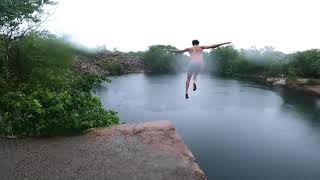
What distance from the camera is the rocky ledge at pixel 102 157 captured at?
A: 313 inches

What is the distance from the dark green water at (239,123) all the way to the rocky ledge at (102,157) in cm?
674

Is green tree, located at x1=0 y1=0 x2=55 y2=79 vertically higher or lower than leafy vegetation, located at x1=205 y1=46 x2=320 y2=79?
higher

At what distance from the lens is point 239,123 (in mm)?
27109

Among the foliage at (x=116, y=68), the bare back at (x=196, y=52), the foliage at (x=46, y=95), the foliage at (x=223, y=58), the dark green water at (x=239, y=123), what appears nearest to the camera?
the bare back at (x=196, y=52)

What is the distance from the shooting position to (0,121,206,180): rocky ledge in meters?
7.95

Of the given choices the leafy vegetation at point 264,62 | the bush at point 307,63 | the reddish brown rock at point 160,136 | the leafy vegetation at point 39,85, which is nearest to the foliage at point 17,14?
the leafy vegetation at point 39,85

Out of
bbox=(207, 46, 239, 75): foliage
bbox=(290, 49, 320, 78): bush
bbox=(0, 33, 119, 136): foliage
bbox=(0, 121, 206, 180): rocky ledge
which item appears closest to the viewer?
bbox=(0, 121, 206, 180): rocky ledge

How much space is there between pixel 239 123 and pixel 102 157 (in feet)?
64.1

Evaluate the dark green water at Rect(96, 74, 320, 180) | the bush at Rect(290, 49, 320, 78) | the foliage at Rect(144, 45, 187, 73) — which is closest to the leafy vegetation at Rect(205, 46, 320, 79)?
the bush at Rect(290, 49, 320, 78)

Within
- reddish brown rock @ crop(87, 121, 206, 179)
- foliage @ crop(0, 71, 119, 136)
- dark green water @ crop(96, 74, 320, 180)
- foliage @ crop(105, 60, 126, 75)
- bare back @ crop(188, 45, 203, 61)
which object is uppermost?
bare back @ crop(188, 45, 203, 61)

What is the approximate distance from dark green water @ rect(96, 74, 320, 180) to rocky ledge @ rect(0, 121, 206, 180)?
674 cm

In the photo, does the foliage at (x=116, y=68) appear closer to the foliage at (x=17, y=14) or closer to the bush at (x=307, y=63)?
the bush at (x=307, y=63)

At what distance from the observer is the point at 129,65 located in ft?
243

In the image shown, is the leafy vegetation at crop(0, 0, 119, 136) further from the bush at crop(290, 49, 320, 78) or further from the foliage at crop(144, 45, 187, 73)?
the foliage at crop(144, 45, 187, 73)
